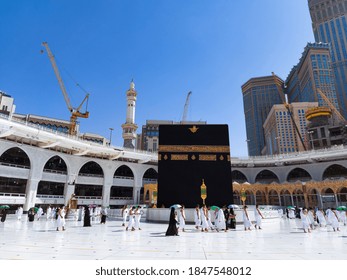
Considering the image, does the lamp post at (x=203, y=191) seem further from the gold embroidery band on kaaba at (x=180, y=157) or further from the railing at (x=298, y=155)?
the railing at (x=298, y=155)

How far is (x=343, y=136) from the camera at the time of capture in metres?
55.6

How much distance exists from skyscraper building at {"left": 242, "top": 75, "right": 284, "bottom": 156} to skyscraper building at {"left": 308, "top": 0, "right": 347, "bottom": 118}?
32.0 meters

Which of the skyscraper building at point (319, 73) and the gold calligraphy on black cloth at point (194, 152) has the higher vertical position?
the skyscraper building at point (319, 73)

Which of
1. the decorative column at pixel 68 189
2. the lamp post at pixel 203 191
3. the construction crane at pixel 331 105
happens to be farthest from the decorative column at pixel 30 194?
the construction crane at pixel 331 105

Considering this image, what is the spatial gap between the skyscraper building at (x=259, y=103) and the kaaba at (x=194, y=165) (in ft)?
368

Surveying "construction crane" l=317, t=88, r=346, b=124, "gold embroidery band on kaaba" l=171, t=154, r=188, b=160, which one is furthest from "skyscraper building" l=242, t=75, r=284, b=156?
"gold embroidery band on kaaba" l=171, t=154, r=188, b=160

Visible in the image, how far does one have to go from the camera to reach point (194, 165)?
15703 mm

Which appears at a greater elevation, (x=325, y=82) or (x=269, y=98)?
(x=269, y=98)

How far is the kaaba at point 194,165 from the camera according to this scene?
49.7 ft

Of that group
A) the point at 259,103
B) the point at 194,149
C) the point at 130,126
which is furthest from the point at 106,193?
the point at 259,103
